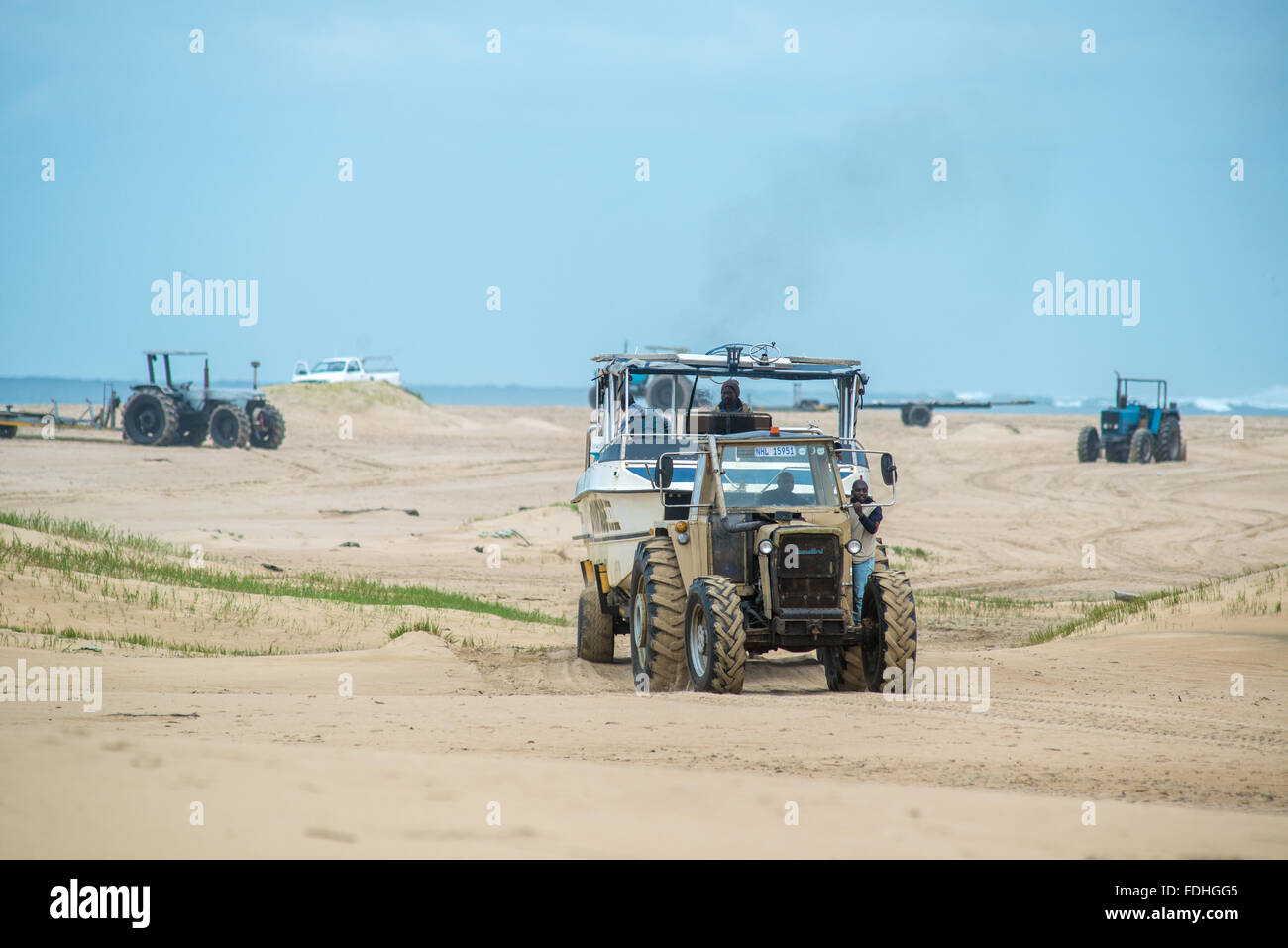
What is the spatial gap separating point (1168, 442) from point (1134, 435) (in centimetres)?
149

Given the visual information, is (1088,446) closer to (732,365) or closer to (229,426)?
(229,426)

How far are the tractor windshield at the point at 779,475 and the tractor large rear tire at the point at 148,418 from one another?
31150 mm

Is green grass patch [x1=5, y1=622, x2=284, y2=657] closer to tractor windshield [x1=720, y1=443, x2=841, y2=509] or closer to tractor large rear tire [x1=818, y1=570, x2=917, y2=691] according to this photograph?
tractor windshield [x1=720, y1=443, x2=841, y2=509]

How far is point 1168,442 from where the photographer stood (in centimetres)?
4141

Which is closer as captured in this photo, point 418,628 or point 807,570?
point 807,570

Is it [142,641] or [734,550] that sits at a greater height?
[734,550]

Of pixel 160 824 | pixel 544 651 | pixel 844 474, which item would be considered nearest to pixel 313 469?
pixel 544 651

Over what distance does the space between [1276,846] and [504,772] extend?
323cm

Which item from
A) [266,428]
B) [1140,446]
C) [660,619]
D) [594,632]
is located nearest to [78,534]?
[594,632]

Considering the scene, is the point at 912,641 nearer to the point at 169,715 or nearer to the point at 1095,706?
the point at 1095,706

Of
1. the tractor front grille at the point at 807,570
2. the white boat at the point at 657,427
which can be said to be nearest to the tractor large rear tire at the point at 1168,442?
the white boat at the point at 657,427

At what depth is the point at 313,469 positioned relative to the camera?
36438 millimetres

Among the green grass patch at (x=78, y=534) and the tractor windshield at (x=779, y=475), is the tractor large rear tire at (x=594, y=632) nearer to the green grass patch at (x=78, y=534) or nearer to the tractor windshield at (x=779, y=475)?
the tractor windshield at (x=779, y=475)

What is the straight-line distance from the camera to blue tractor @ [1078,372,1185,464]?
1608 inches
